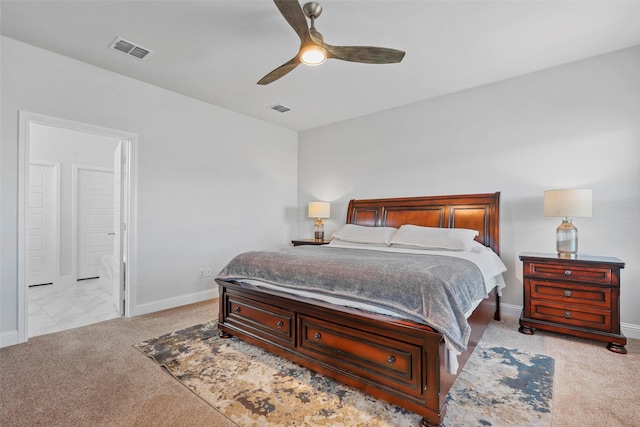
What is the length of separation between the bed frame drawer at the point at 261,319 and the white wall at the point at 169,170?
4.86 feet

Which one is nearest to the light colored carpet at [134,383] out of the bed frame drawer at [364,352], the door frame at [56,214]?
the bed frame drawer at [364,352]

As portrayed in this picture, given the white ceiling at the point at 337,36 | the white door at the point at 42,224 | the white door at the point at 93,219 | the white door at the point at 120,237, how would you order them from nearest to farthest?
the white ceiling at the point at 337,36 → the white door at the point at 120,237 → the white door at the point at 42,224 → the white door at the point at 93,219

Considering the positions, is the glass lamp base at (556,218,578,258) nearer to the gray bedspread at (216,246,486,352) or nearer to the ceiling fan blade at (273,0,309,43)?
the gray bedspread at (216,246,486,352)

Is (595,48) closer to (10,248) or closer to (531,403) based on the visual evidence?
(531,403)

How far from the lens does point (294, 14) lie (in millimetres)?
1935

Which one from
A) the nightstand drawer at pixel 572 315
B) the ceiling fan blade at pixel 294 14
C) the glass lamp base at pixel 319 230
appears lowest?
the nightstand drawer at pixel 572 315

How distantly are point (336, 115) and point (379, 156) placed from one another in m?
0.97

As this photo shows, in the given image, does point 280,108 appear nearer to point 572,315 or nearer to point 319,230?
→ point 319,230

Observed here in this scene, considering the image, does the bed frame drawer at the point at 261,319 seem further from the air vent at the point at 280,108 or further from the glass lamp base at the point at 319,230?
the air vent at the point at 280,108

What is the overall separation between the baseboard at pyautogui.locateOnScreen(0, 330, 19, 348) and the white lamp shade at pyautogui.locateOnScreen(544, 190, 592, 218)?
5.15 meters

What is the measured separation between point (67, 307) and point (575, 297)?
571 centimetres

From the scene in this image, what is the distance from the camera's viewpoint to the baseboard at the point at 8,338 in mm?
2644

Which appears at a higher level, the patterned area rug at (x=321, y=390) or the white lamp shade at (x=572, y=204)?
the white lamp shade at (x=572, y=204)

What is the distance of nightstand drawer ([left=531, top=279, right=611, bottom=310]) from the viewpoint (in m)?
2.63
